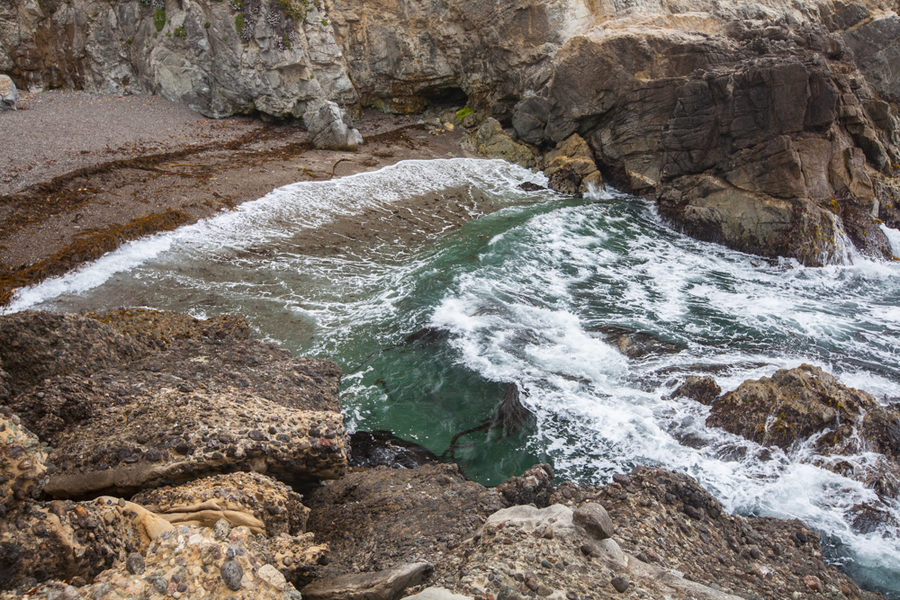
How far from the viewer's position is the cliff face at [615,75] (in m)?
14.6

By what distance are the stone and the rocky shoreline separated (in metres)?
0.02

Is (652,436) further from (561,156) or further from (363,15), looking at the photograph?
(363,15)

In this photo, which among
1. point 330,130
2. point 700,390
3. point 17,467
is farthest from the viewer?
point 330,130

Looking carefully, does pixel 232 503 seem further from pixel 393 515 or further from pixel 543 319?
pixel 543 319

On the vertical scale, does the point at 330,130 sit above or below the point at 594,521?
above

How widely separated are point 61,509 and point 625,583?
155 inches

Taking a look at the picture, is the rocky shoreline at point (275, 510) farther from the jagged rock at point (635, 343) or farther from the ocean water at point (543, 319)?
the jagged rock at point (635, 343)

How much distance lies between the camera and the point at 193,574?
3.21m

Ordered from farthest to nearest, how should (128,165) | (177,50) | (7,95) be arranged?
(177,50) < (7,95) < (128,165)

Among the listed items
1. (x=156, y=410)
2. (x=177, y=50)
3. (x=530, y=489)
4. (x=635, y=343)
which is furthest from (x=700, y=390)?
(x=177, y=50)

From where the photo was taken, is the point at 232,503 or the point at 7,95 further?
the point at 7,95

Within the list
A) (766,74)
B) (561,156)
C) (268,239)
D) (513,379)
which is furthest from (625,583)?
(561,156)

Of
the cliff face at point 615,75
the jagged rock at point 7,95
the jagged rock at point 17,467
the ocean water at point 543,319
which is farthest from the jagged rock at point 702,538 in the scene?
the jagged rock at point 7,95

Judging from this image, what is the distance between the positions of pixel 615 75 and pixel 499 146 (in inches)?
202
